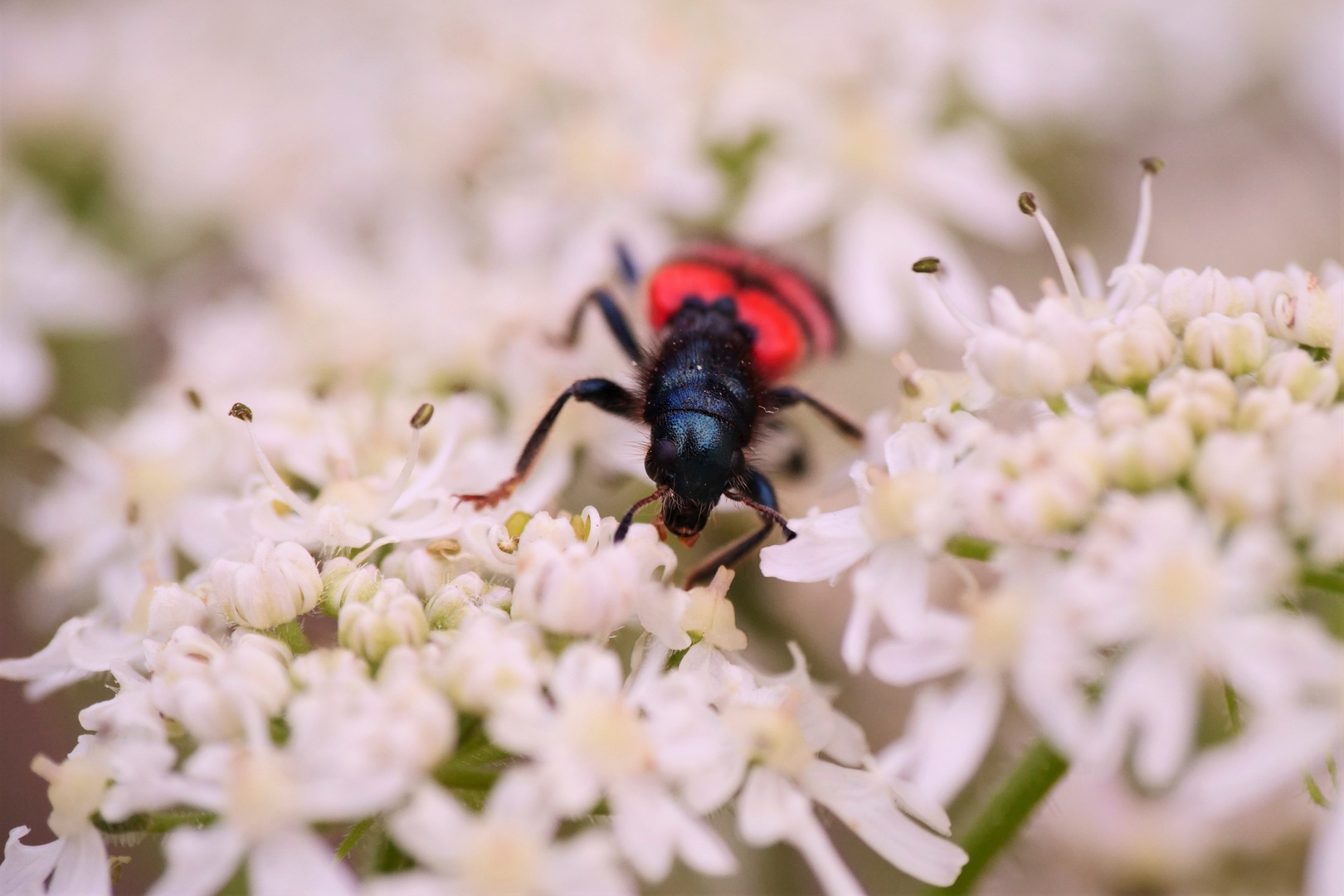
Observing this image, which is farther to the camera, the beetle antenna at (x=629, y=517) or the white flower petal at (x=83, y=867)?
the beetle antenna at (x=629, y=517)

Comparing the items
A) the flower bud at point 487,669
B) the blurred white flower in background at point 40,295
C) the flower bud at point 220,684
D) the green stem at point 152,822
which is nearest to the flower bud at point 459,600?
the flower bud at point 487,669

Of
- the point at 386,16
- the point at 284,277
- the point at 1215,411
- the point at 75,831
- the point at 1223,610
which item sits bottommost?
the point at 75,831

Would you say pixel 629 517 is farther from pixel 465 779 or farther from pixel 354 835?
pixel 354 835

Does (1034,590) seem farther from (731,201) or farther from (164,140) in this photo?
(164,140)

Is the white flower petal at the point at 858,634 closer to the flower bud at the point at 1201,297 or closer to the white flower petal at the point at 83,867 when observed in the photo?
the flower bud at the point at 1201,297

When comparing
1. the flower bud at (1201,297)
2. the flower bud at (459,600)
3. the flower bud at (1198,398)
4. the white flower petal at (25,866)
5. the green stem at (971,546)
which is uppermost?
the flower bud at (1201,297)

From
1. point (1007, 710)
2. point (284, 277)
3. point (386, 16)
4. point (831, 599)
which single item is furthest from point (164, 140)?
point (1007, 710)

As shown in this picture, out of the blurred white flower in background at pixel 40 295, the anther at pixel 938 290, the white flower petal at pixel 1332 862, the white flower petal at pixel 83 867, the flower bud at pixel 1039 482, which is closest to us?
the white flower petal at pixel 1332 862

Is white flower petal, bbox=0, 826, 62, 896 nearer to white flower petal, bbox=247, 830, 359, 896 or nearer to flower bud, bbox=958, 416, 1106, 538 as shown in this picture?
white flower petal, bbox=247, 830, 359, 896

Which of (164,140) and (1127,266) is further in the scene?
(164,140)
